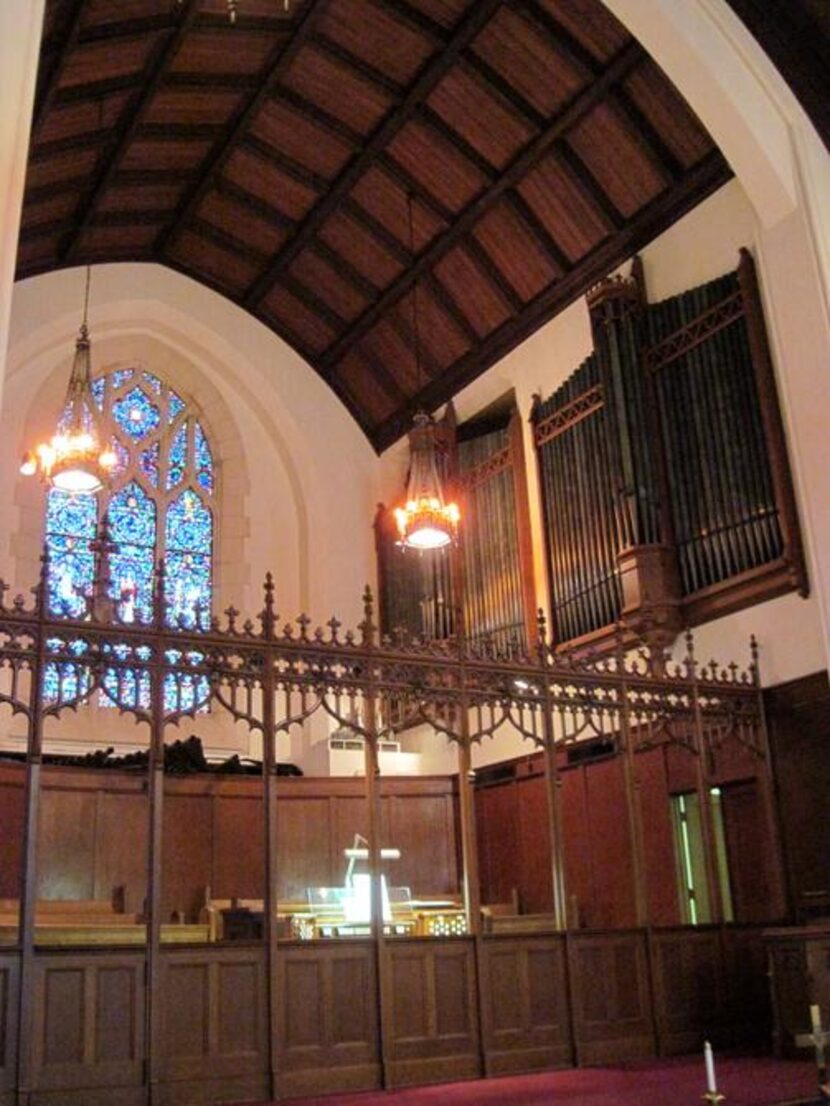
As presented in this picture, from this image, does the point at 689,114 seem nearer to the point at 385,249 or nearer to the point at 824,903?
the point at 385,249

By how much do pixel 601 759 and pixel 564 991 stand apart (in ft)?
9.91

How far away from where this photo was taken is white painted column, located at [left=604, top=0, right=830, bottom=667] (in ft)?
31.9

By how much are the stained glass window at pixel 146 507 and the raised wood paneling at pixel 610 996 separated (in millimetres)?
6984

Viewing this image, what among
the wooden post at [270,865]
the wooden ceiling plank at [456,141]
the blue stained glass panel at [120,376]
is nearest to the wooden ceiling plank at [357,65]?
the wooden ceiling plank at [456,141]

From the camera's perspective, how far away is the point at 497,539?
545 inches

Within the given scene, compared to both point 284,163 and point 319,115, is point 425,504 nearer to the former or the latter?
point 319,115

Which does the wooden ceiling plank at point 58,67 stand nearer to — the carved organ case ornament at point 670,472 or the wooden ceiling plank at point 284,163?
the wooden ceiling plank at point 284,163

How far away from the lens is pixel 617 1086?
747 cm

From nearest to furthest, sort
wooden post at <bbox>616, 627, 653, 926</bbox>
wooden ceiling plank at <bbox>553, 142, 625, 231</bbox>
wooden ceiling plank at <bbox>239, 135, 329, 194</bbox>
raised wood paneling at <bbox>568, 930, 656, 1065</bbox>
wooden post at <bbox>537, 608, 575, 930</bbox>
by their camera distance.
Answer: raised wood paneling at <bbox>568, 930, 656, 1065</bbox> < wooden post at <bbox>537, 608, 575, 930</bbox> < wooden post at <bbox>616, 627, 653, 926</bbox> < wooden ceiling plank at <bbox>553, 142, 625, 231</bbox> < wooden ceiling plank at <bbox>239, 135, 329, 194</bbox>

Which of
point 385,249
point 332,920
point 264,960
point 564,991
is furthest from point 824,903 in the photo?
point 385,249

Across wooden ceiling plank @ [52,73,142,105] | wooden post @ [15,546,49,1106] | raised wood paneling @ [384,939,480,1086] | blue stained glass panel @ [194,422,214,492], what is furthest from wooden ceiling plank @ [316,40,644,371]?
raised wood paneling @ [384,939,480,1086]

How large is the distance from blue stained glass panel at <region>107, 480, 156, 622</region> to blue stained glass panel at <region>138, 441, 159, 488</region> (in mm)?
201

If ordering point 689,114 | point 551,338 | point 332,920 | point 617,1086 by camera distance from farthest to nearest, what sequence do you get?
point 551,338
point 689,114
point 332,920
point 617,1086

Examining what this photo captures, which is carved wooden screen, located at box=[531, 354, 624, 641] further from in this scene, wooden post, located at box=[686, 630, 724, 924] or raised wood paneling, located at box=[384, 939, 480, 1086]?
raised wood paneling, located at box=[384, 939, 480, 1086]
